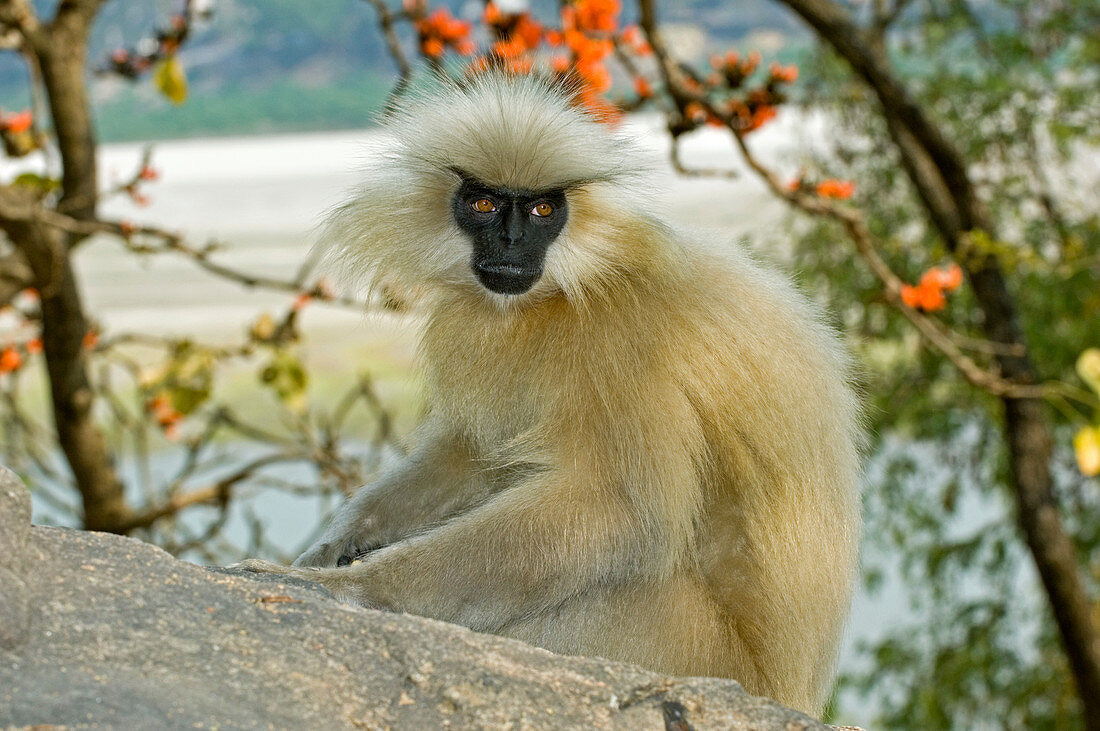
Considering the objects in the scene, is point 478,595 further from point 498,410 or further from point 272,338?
point 272,338

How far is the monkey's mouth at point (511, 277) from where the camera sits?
2736mm

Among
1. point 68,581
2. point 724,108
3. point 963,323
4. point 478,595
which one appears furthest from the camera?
point 963,323

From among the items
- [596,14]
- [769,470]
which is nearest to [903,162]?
[596,14]

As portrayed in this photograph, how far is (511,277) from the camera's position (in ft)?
8.98

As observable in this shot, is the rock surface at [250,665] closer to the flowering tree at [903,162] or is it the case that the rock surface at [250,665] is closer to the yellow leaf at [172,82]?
the flowering tree at [903,162]

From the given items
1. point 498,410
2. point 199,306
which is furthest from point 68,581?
point 199,306

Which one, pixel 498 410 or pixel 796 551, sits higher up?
pixel 498 410

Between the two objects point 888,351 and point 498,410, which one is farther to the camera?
point 888,351

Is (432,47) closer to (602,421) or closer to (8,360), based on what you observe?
(8,360)

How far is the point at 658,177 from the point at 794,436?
739mm

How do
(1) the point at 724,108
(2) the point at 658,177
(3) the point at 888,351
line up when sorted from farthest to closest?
(3) the point at 888,351 < (1) the point at 724,108 < (2) the point at 658,177

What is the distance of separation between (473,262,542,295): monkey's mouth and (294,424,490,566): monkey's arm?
491mm

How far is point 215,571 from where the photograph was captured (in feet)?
6.57

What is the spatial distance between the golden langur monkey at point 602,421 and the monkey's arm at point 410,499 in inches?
0.5
